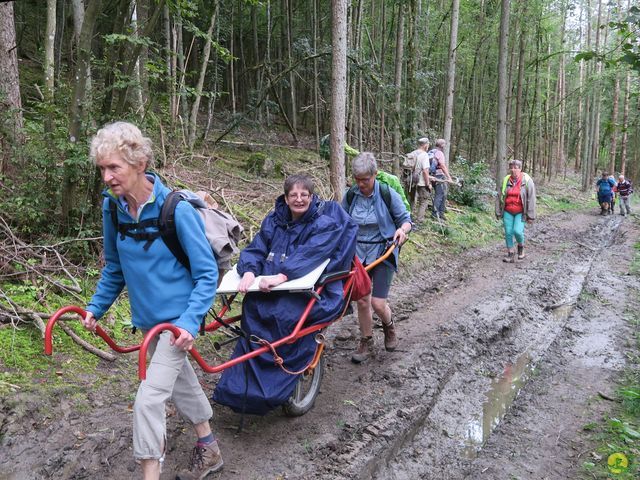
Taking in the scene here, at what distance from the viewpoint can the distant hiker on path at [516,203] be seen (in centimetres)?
1039

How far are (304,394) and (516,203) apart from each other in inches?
314

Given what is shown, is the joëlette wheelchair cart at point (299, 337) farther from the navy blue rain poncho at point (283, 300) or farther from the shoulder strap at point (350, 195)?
the shoulder strap at point (350, 195)

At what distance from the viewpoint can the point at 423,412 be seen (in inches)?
170

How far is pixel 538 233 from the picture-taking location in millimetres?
15117

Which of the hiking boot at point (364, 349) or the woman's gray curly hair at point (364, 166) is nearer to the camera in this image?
the woman's gray curly hair at point (364, 166)

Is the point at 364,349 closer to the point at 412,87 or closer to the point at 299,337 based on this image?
the point at 299,337

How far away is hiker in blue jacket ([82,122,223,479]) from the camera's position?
97.7 inches

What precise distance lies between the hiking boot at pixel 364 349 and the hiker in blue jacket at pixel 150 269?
2902mm

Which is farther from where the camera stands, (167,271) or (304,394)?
(304,394)

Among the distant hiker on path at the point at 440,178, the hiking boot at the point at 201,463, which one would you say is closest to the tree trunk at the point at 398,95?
the distant hiker on path at the point at 440,178

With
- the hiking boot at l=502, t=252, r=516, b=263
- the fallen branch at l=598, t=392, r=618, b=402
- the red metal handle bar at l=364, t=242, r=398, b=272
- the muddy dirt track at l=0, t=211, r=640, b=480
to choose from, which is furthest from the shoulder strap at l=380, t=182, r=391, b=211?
Result: the hiking boot at l=502, t=252, r=516, b=263

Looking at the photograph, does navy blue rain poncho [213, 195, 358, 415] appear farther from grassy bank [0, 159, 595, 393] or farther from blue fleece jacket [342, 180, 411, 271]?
grassy bank [0, 159, 595, 393]

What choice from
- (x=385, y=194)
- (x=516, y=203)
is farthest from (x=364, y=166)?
(x=516, y=203)

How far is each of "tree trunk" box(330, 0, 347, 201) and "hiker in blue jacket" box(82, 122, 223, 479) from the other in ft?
18.5
